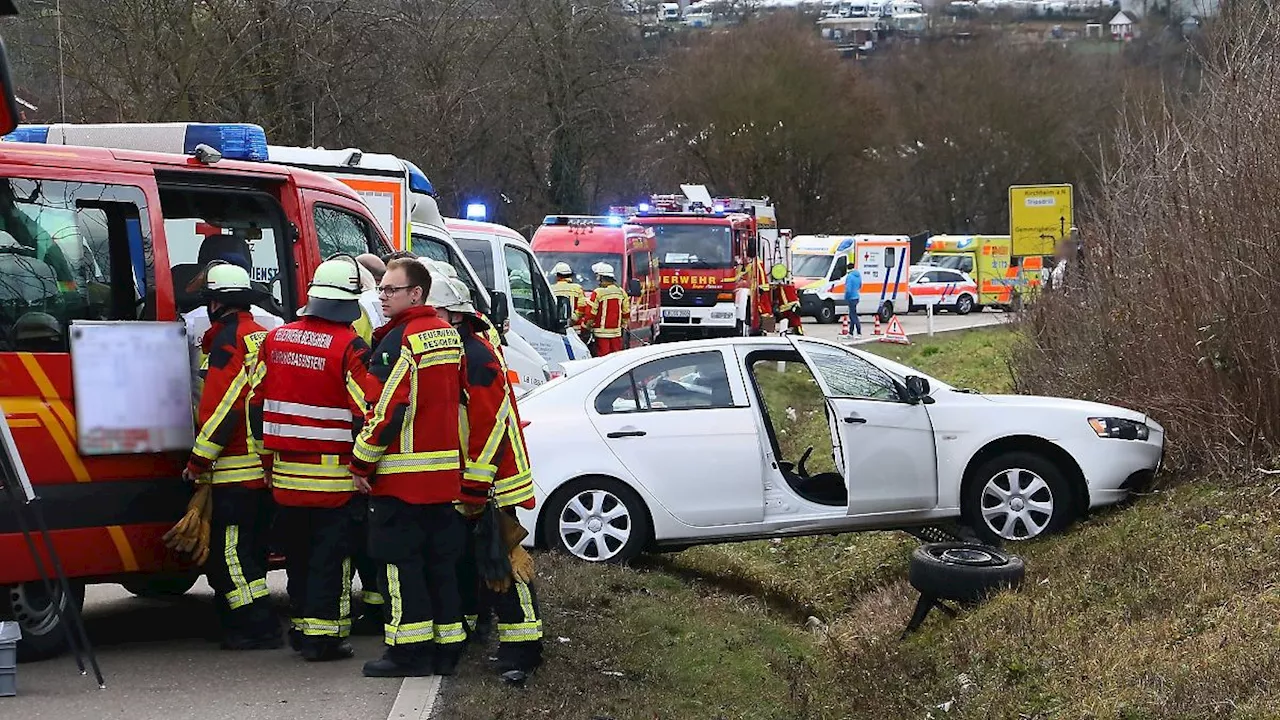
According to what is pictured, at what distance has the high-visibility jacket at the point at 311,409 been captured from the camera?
23.2 ft

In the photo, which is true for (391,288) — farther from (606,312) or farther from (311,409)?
(606,312)

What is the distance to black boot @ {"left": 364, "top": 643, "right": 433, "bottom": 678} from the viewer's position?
7031mm

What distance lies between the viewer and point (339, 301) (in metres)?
7.09

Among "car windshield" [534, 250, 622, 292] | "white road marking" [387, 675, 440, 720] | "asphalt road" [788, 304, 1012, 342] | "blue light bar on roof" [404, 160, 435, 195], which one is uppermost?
"blue light bar on roof" [404, 160, 435, 195]

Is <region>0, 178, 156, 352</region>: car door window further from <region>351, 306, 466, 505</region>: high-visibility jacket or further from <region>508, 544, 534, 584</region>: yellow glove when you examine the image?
<region>508, 544, 534, 584</region>: yellow glove

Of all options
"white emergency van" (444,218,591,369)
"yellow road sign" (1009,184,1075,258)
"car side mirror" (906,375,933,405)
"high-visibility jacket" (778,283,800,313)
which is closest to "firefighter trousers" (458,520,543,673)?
"car side mirror" (906,375,933,405)

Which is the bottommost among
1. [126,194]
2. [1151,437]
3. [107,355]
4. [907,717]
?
[907,717]

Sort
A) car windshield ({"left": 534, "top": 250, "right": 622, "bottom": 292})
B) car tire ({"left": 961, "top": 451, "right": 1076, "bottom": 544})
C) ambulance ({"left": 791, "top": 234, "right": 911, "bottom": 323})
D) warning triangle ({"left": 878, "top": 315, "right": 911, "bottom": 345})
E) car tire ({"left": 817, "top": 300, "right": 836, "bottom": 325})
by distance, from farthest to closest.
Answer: car tire ({"left": 817, "top": 300, "right": 836, "bottom": 325}), ambulance ({"left": 791, "top": 234, "right": 911, "bottom": 323}), warning triangle ({"left": 878, "top": 315, "right": 911, "bottom": 345}), car windshield ({"left": 534, "top": 250, "right": 622, "bottom": 292}), car tire ({"left": 961, "top": 451, "right": 1076, "bottom": 544})

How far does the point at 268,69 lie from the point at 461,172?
449 inches

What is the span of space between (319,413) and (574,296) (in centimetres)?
1328

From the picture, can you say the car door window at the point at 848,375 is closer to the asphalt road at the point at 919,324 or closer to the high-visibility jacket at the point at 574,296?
the high-visibility jacket at the point at 574,296

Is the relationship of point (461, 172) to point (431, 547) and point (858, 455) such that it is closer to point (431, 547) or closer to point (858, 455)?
point (858, 455)

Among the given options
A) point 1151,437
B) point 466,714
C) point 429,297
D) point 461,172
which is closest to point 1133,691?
point 466,714

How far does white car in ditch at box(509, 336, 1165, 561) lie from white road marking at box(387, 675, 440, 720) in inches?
125
